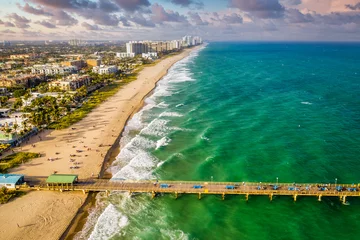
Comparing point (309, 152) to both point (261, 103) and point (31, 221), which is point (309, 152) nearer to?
point (261, 103)

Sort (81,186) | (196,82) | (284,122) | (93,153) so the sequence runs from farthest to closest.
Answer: (196,82), (284,122), (93,153), (81,186)

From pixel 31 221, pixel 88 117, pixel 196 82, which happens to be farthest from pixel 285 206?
pixel 196 82

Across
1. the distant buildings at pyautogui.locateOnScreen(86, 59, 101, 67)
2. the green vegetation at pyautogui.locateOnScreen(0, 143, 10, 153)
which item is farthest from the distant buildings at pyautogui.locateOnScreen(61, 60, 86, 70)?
the green vegetation at pyautogui.locateOnScreen(0, 143, 10, 153)

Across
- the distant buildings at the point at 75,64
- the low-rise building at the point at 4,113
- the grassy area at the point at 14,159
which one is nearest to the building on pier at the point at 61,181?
the grassy area at the point at 14,159

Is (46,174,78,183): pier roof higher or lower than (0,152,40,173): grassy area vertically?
higher

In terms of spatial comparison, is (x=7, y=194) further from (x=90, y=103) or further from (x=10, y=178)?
(x=90, y=103)

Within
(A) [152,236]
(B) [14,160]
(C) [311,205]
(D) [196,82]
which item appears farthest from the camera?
(D) [196,82]

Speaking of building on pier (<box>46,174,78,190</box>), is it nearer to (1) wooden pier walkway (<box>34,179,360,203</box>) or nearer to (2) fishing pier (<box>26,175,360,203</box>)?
(2) fishing pier (<box>26,175,360,203</box>)
